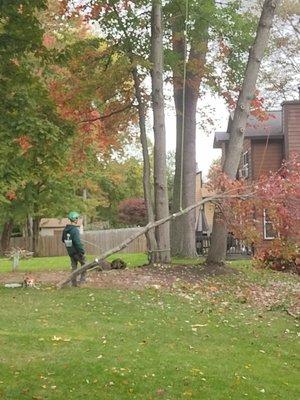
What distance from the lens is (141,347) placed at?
7.35m

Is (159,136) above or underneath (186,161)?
above

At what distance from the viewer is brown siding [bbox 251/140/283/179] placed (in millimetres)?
28359

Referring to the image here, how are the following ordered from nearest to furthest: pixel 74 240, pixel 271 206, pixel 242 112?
pixel 74 240
pixel 271 206
pixel 242 112

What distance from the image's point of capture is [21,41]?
818 cm

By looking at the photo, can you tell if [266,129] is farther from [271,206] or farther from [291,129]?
[271,206]

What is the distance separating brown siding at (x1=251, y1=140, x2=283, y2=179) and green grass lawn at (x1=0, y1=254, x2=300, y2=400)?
1770cm

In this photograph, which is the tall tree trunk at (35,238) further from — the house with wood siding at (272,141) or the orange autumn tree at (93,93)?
the orange autumn tree at (93,93)

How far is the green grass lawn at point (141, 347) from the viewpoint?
19.6ft

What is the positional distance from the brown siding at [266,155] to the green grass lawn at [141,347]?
17.7 meters

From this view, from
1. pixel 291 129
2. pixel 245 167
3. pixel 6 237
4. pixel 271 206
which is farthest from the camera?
pixel 6 237

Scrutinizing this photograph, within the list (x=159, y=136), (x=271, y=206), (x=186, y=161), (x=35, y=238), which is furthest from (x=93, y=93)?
(x=35, y=238)

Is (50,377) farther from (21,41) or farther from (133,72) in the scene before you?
(133,72)

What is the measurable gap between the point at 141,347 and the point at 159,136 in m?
10.0

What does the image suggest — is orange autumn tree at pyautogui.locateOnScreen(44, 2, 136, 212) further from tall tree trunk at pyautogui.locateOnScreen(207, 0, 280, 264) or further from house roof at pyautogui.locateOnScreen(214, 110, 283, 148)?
house roof at pyautogui.locateOnScreen(214, 110, 283, 148)
